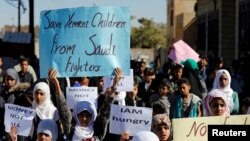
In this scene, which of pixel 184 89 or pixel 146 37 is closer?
pixel 184 89

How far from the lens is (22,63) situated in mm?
10094

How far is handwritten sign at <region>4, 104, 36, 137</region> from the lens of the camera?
6.00 metres

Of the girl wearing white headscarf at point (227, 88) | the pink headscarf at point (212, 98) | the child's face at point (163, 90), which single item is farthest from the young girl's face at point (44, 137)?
the girl wearing white headscarf at point (227, 88)

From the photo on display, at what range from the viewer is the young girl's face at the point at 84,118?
18.2ft

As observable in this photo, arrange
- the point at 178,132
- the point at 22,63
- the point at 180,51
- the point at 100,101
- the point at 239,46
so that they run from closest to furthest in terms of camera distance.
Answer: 1. the point at 178,132
2. the point at 100,101
3. the point at 22,63
4. the point at 180,51
5. the point at 239,46

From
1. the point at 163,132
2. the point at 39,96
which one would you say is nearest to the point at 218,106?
the point at 163,132

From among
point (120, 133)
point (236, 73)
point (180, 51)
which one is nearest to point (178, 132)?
point (120, 133)

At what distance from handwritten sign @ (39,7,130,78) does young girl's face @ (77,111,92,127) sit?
0.92 m

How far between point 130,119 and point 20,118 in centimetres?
102

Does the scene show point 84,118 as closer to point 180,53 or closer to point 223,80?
point 223,80

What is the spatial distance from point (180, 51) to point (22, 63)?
3162mm

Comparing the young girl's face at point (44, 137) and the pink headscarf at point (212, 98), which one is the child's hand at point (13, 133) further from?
the pink headscarf at point (212, 98)

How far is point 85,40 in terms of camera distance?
21.5 feet

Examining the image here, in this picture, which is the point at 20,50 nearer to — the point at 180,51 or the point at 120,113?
the point at 180,51
